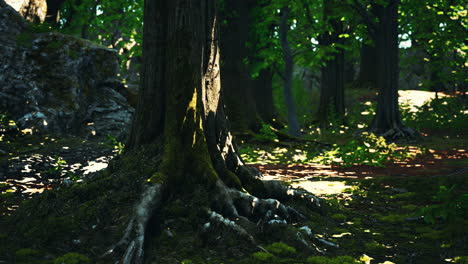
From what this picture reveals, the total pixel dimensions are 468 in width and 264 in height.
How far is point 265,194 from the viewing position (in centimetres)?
659

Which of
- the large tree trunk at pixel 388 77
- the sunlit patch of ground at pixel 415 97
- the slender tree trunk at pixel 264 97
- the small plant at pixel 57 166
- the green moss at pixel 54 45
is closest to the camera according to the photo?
the small plant at pixel 57 166

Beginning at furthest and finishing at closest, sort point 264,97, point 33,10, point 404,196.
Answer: point 264,97, point 33,10, point 404,196

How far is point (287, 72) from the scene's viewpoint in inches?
779

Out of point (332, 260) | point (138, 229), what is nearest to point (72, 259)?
point (138, 229)

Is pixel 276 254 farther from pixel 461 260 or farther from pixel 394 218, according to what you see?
pixel 394 218

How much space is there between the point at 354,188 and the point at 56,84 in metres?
10.7

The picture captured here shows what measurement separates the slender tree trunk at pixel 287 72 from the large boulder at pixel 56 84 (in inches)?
312

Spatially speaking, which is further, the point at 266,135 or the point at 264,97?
the point at 264,97

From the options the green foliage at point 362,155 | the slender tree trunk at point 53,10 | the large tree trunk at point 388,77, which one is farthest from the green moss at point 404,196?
the slender tree trunk at point 53,10

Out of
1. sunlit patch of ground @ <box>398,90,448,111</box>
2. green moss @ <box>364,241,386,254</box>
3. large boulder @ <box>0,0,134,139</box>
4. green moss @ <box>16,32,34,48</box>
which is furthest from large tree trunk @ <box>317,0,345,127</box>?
green moss @ <box>364,241,386,254</box>

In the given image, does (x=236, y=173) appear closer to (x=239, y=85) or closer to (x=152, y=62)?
(x=152, y=62)

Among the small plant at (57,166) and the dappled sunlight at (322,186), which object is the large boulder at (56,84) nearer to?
the small plant at (57,166)

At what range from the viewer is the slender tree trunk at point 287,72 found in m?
19.1

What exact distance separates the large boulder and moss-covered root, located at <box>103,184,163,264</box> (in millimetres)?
8729
